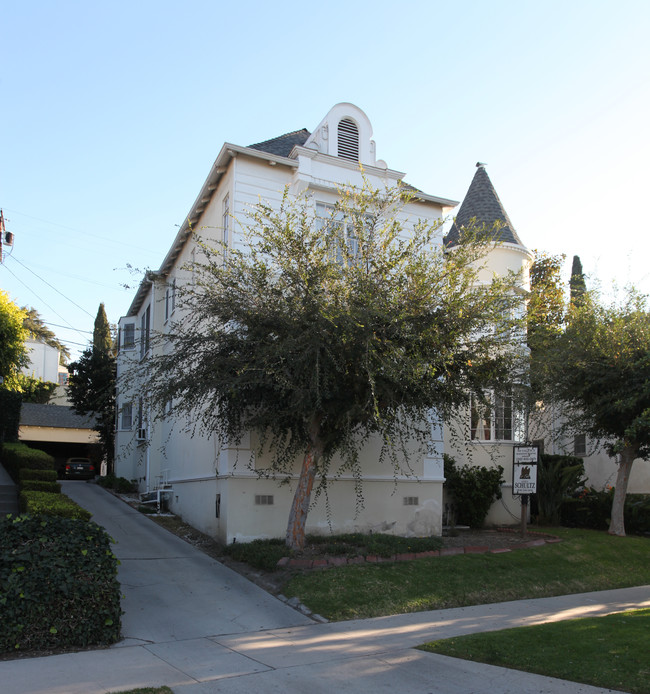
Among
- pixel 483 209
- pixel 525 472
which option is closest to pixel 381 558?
pixel 525 472

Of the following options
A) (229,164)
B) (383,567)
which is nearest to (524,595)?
(383,567)

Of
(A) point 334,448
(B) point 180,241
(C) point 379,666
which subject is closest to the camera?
(C) point 379,666

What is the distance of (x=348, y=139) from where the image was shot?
16578 millimetres

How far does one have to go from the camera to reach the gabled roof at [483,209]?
20.6m

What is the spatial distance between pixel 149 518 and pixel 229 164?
8687mm

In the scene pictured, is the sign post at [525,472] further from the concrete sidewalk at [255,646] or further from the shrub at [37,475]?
the shrub at [37,475]

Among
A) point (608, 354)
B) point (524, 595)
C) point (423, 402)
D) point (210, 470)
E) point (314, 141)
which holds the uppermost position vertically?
point (314, 141)

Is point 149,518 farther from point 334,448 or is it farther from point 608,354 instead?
point 608,354

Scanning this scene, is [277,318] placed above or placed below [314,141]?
below

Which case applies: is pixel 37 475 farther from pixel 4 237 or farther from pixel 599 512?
pixel 599 512

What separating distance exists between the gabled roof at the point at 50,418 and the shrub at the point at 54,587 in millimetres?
30861

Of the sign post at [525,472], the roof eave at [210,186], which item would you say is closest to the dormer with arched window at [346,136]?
the roof eave at [210,186]

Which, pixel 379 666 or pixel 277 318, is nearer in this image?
pixel 379 666

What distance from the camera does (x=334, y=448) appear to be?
41.3 feet
